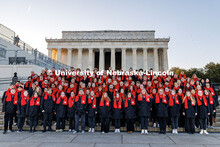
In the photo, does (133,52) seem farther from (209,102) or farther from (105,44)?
(209,102)

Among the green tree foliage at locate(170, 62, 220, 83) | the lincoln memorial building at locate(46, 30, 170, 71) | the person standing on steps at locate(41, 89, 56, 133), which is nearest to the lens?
the person standing on steps at locate(41, 89, 56, 133)

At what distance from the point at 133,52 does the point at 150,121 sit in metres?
→ 35.2

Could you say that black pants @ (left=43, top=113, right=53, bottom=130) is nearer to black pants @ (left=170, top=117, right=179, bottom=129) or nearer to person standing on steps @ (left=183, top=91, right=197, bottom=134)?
black pants @ (left=170, top=117, right=179, bottom=129)

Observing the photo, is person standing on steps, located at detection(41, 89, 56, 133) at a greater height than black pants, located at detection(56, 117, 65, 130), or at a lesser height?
greater

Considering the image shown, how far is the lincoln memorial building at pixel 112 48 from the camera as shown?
41.9 m

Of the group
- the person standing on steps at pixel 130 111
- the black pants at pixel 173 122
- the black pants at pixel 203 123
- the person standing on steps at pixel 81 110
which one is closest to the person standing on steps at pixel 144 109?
the person standing on steps at pixel 130 111

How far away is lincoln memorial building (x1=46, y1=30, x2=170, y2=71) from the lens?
41.9m

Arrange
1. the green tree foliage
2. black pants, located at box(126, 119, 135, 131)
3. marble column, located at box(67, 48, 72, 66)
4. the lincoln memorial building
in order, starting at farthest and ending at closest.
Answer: marble column, located at box(67, 48, 72, 66), the lincoln memorial building, the green tree foliage, black pants, located at box(126, 119, 135, 131)

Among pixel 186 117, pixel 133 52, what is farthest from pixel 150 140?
pixel 133 52

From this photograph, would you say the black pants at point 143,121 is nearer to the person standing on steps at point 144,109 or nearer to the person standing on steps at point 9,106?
the person standing on steps at point 144,109

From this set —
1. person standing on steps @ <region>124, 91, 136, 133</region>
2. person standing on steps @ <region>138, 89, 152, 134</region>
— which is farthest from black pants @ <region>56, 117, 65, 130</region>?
person standing on steps @ <region>138, 89, 152, 134</region>

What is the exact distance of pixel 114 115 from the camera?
7.23 metres

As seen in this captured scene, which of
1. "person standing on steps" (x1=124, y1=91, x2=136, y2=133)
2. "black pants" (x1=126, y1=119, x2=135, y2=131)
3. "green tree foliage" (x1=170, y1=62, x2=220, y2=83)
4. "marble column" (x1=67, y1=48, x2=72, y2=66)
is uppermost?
"marble column" (x1=67, y1=48, x2=72, y2=66)

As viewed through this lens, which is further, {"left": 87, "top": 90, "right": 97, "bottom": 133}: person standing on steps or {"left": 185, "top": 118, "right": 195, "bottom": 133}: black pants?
{"left": 87, "top": 90, "right": 97, "bottom": 133}: person standing on steps
